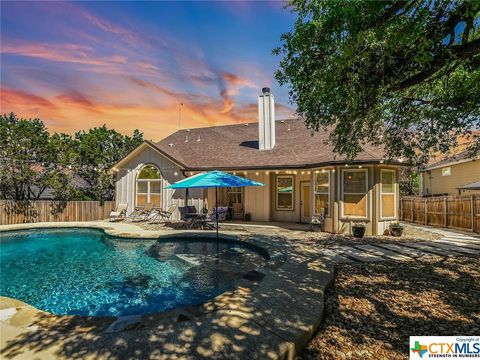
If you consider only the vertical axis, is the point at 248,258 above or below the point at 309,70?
below

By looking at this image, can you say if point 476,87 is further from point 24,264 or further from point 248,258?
point 24,264

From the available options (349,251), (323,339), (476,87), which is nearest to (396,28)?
(476,87)

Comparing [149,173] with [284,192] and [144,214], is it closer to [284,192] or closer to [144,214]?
[144,214]

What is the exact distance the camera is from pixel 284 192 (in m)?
15.5

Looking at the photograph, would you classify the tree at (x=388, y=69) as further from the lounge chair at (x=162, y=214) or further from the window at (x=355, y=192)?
the lounge chair at (x=162, y=214)

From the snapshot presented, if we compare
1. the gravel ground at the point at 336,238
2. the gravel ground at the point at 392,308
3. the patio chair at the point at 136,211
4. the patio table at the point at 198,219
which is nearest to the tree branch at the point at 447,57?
the gravel ground at the point at 392,308

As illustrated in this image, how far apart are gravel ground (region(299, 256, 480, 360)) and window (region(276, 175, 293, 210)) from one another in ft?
28.8

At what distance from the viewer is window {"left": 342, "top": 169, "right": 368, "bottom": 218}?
442 inches

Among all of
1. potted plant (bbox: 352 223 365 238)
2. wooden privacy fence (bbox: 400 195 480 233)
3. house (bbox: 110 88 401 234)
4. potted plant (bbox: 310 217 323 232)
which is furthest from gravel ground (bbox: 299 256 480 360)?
wooden privacy fence (bbox: 400 195 480 233)

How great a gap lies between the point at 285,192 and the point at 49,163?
15.7m

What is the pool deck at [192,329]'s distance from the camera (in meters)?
2.96

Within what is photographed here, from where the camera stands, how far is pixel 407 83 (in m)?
5.35

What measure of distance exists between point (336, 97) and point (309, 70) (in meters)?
0.95

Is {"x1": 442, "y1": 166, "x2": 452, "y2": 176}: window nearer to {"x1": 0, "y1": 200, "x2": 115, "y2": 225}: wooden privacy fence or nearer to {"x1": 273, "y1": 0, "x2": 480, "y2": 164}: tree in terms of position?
{"x1": 273, "y1": 0, "x2": 480, "y2": 164}: tree
